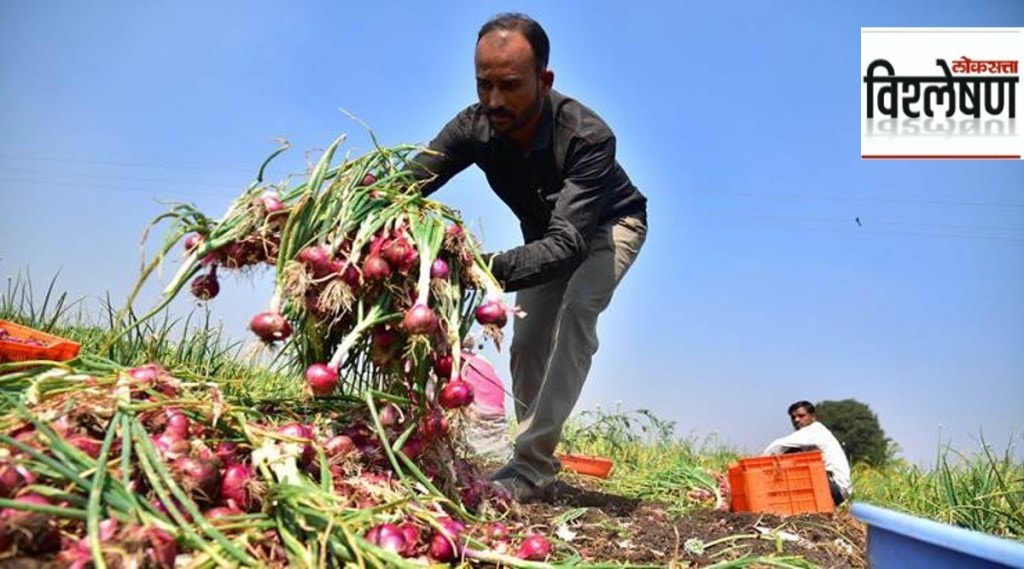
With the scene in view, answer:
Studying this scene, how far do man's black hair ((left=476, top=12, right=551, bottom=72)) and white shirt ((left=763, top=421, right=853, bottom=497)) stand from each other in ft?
9.98

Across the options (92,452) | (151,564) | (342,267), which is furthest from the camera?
(342,267)

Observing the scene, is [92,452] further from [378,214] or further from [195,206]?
[378,214]

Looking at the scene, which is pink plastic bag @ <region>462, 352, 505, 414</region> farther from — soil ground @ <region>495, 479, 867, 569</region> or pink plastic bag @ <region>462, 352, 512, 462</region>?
soil ground @ <region>495, 479, 867, 569</region>

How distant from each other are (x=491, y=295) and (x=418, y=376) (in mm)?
271

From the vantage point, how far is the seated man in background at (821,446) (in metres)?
4.93

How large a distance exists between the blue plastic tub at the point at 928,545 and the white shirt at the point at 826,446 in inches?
121

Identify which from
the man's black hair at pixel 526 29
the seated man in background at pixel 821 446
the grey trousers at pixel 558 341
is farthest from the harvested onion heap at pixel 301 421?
the seated man in background at pixel 821 446

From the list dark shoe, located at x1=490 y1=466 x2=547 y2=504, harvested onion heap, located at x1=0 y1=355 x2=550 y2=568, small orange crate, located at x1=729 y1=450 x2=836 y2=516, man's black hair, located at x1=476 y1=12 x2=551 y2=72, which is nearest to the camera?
harvested onion heap, located at x1=0 y1=355 x2=550 y2=568

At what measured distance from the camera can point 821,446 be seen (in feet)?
17.6

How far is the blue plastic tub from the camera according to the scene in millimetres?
1545

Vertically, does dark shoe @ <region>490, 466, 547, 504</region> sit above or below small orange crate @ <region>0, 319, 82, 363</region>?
below

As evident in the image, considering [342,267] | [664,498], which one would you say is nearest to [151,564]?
[342,267]

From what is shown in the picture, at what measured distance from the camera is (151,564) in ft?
4.48

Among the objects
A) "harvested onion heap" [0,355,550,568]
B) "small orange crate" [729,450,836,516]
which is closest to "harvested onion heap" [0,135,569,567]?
A: "harvested onion heap" [0,355,550,568]
